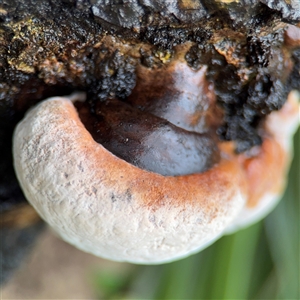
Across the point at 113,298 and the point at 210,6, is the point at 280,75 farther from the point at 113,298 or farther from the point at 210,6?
the point at 113,298

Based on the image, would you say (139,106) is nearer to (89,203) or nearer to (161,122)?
(161,122)

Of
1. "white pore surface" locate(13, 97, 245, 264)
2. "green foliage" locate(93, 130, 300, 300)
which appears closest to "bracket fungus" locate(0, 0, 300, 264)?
"white pore surface" locate(13, 97, 245, 264)

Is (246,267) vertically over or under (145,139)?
under

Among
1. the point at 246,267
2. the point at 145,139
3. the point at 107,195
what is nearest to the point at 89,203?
the point at 107,195

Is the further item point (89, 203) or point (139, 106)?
point (139, 106)

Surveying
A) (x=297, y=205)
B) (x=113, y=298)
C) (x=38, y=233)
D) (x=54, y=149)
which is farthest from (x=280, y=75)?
(x=113, y=298)

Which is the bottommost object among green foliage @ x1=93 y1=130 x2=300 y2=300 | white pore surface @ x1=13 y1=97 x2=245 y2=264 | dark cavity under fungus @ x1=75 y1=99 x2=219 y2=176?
green foliage @ x1=93 y1=130 x2=300 y2=300

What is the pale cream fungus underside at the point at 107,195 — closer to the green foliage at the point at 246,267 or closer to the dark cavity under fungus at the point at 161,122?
the dark cavity under fungus at the point at 161,122

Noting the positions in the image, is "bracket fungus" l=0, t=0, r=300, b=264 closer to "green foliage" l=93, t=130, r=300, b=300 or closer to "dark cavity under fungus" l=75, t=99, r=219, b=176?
"dark cavity under fungus" l=75, t=99, r=219, b=176
